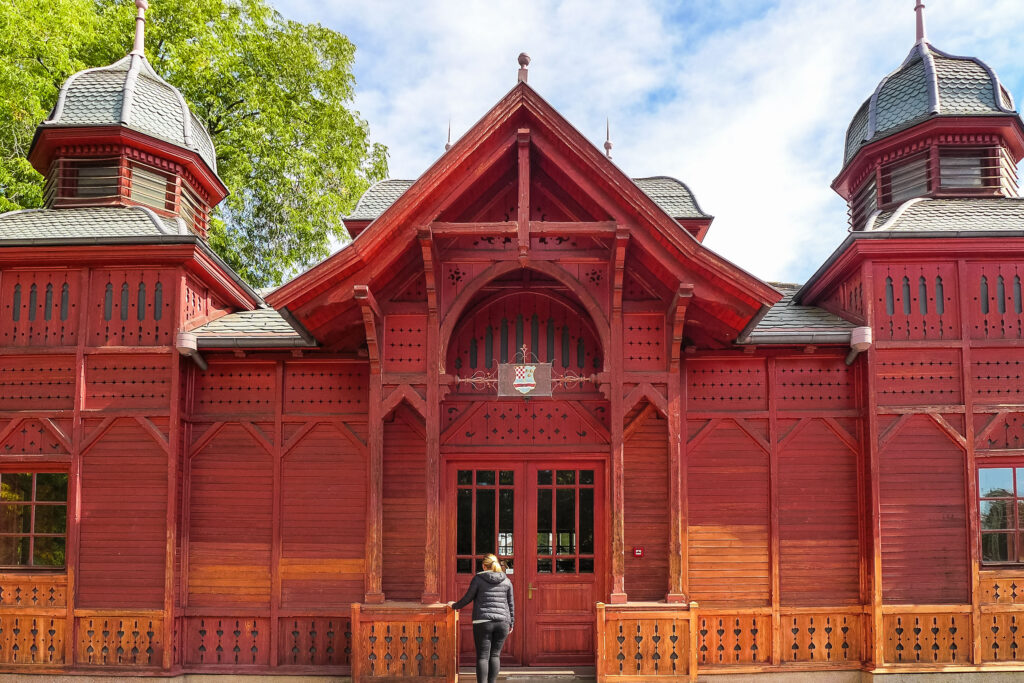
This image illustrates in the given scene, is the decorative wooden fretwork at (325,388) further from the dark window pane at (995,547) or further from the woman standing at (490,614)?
the dark window pane at (995,547)

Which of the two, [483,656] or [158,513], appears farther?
[158,513]

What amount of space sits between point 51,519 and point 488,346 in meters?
5.81

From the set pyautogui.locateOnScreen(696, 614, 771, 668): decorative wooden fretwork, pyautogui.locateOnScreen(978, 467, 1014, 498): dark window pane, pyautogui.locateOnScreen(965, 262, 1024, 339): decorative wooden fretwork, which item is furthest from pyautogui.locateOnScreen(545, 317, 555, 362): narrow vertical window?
pyautogui.locateOnScreen(978, 467, 1014, 498): dark window pane

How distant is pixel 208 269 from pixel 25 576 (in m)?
4.28

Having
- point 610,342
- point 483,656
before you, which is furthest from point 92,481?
point 610,342

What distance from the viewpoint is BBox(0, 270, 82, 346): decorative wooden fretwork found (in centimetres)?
1076

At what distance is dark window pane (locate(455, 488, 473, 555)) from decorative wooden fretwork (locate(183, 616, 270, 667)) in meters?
2.55

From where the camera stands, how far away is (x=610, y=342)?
10.1 meters

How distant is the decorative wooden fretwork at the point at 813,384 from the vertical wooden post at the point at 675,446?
5.03ft

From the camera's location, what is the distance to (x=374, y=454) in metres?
10.1

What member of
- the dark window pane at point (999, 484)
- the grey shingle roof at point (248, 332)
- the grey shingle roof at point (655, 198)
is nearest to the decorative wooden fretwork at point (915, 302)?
the dark window pane at point (999, 484)

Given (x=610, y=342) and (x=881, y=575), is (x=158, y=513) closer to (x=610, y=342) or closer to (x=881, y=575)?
(x=610, y=342)

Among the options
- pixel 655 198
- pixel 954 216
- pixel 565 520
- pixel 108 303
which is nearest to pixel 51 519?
pixel 108 303

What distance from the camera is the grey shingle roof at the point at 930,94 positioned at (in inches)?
506
